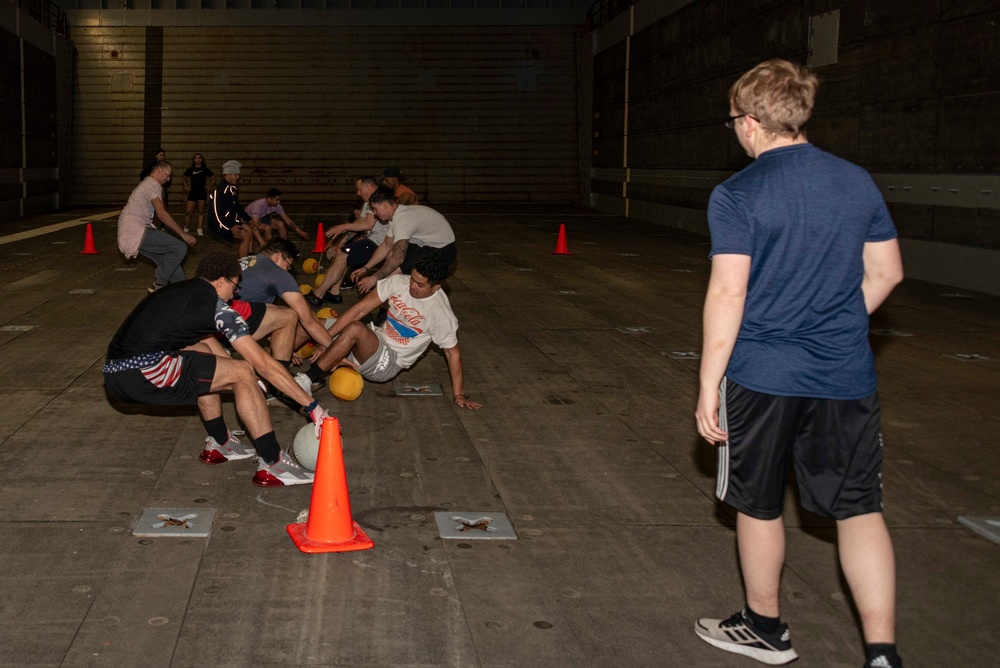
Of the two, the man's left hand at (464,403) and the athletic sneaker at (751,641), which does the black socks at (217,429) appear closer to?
the man's left hand at (464,403)

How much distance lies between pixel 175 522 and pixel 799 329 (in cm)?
318

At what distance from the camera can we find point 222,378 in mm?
5938

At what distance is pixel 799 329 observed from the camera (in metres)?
3.45

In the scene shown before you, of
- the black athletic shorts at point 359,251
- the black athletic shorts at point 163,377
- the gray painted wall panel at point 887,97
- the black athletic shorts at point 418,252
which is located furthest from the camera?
the gray painted wall panel at point 887,97

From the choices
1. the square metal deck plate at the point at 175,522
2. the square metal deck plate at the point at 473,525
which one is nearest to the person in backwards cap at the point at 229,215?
the square metal deck plate at the point at 175,522

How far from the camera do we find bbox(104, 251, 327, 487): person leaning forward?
225 inches

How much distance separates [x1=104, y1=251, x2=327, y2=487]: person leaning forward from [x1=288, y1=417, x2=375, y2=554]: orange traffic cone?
743 mm

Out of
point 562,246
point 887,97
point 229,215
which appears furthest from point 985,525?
point 562,246

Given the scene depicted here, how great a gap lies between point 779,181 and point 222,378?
3.60 m

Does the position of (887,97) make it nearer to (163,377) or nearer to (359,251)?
(359,251)

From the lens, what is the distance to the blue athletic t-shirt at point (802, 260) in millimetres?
3375

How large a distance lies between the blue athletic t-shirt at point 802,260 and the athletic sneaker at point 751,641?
0.92 meters

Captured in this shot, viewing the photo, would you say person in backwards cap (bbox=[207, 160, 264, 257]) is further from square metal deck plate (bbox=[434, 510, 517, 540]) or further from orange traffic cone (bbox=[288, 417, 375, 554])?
orange traffic cone (bbox=[288, 417, 375, 554])

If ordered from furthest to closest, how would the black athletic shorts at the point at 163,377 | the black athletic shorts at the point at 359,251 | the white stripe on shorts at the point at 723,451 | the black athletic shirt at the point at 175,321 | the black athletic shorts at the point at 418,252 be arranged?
the black athletic shorts at the point at 359,251 < the black athletic shorts at the point at 418,252 < the black athletic shorts at the point at 163,377 < the black athletic shirt at the point at 175,321 < the white stripe on shorts at the point at 723,451
